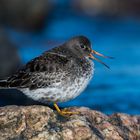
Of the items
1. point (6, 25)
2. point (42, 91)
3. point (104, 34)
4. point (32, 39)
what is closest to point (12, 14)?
point (6, 25)

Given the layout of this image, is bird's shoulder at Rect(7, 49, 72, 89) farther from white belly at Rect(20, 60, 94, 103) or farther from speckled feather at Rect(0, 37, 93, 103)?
white belly at Rect(20, 60, 94, 103)

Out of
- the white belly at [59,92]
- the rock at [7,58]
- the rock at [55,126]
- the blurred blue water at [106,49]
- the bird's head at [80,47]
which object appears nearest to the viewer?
the rock at [55,126]

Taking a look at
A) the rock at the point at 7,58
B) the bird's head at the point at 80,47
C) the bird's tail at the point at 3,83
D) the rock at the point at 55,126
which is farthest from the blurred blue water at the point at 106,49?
the rock at the point at 55,126

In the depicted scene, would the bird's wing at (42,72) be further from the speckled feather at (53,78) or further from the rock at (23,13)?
the rock at (23,13)

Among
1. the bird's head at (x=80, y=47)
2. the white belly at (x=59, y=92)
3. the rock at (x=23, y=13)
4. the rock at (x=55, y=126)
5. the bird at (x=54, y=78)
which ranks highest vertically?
the rock at (x=23, y=13)

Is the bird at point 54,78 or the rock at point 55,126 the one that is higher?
the bird at point 54,78

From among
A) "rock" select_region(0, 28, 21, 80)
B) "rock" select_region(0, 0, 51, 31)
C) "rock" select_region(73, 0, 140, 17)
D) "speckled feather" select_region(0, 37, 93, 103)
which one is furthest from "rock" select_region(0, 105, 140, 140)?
"rock" select_region(73, 0, 140, 17)
